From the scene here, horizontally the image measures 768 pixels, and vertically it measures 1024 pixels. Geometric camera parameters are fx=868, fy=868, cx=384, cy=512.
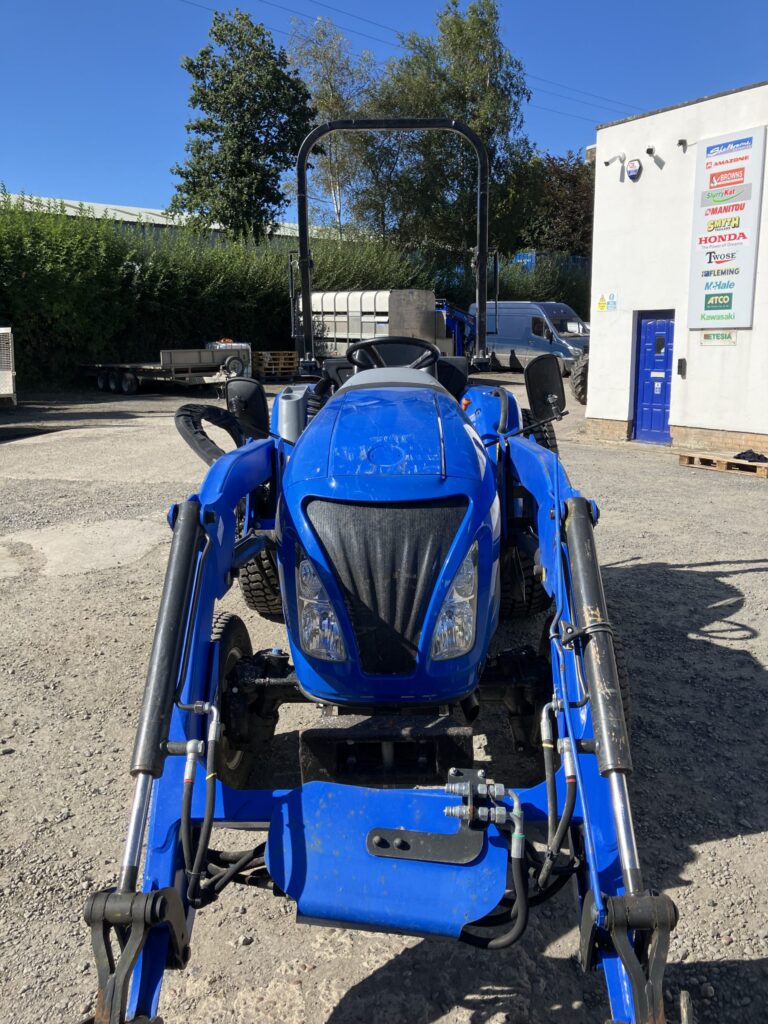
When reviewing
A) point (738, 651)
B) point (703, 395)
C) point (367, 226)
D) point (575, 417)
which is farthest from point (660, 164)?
point (367, 226)

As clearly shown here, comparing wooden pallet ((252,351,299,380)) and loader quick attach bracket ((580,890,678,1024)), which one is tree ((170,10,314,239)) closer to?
wooden pallet ((252,351,299,380))

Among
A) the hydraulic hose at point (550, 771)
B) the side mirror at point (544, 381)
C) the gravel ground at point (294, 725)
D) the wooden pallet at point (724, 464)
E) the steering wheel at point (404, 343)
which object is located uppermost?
the steering wheel at point (404, 343)

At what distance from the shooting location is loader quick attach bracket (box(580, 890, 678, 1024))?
169 cm

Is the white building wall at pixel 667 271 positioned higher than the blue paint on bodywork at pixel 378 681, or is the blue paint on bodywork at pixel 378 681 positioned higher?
the white building wall at pixel 667 271

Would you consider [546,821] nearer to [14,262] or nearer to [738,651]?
[738,651]

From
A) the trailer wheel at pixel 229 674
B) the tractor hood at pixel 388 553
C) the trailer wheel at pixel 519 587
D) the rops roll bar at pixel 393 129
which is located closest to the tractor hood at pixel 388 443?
the tractor hood at pixel 388 553

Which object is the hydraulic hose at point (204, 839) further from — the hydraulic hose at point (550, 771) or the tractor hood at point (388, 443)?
the tractor hood at point (388, 443)

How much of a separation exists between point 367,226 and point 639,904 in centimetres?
3782

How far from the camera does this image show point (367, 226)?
37250 mm

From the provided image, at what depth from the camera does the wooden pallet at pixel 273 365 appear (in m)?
23.0

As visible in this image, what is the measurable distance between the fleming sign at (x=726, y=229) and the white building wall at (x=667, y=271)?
0.40 ft

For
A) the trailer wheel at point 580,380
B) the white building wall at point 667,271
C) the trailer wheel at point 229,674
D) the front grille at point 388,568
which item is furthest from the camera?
the trailer wheel at point 580,380

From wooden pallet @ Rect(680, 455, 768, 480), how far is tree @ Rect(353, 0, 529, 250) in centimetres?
2872

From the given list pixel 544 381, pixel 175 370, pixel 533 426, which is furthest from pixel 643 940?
pixel 175 370
